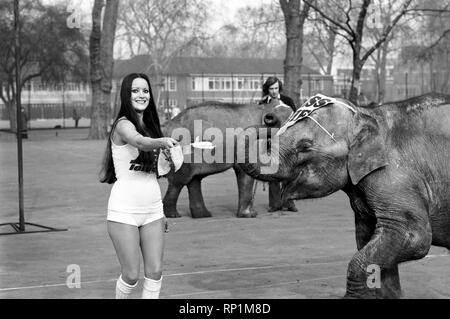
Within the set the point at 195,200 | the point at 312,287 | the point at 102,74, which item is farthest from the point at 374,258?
the point at 102,74

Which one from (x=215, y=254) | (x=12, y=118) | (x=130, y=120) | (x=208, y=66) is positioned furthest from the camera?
(x=208, y=66)

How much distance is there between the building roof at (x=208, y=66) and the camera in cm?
9169

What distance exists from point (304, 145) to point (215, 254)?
348cm

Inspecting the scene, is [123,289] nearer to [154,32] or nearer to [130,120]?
[130,120]

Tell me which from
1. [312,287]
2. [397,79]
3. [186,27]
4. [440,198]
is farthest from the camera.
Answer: [397,79]

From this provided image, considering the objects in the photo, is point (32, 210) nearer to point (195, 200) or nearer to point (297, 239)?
point (195, 200)

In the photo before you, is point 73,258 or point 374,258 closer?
point 374,258

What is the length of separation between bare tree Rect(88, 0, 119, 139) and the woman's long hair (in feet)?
96.5

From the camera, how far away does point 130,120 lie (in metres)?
5.74

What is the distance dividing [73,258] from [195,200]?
3.46 metres

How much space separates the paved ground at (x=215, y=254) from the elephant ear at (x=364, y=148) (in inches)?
59.0

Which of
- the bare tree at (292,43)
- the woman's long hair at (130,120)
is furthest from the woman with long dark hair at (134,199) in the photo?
the bare tree at (292,43)

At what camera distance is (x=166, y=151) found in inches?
222

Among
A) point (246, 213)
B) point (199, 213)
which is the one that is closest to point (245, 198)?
point (246, 213)
